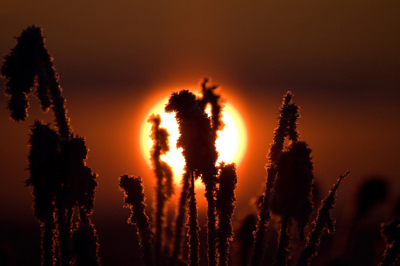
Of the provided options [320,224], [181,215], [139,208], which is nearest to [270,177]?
[320,224]

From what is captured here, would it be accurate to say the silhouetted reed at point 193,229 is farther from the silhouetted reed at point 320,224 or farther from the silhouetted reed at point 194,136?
the silhouetted reed at point 320,224

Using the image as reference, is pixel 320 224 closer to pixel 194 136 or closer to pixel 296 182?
pixel 296 182

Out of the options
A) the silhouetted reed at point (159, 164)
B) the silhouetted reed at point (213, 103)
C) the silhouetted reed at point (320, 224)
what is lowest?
the silhouetted reed at point (320, 224)

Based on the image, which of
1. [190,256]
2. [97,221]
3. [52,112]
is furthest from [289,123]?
[97,221]

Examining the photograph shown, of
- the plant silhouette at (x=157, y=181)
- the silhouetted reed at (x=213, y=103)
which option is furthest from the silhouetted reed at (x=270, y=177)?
the silhouetted reed at (x=213, y=103)

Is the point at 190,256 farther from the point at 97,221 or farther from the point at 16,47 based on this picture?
the point at 97,221
